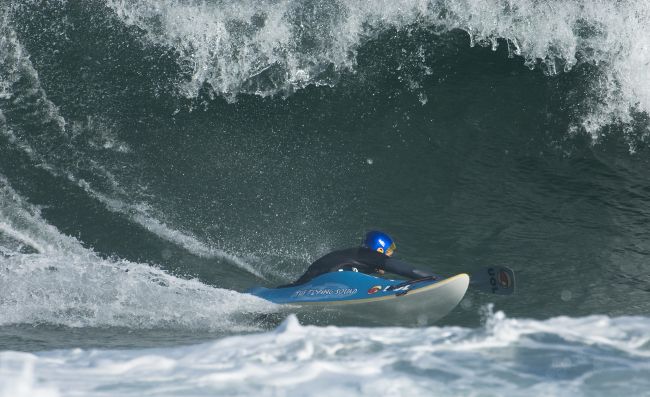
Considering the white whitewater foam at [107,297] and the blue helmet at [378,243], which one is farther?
the blue helmet at [378,243]

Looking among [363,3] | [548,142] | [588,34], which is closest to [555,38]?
[588,34]

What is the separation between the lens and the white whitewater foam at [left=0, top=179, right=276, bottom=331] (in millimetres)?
6508

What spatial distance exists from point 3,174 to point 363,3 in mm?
4872

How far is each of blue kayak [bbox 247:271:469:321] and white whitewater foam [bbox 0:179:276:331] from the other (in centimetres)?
30

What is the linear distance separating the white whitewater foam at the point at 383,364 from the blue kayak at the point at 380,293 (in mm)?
2497

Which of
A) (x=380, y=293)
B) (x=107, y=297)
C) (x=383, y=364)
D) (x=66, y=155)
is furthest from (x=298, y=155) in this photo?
(x=383, y=364)

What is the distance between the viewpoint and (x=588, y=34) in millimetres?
9750

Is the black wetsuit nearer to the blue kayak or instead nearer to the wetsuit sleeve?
the wetsuit sleeve

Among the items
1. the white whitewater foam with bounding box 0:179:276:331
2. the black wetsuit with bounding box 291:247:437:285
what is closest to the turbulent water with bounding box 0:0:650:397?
the white whitewater foam with bounding box 0:179:276:331

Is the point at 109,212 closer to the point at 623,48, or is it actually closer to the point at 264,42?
the point at 264,42

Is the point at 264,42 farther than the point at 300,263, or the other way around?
the point at 264,42

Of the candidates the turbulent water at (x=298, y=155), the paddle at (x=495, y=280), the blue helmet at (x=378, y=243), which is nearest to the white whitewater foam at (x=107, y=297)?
the turbulent water at (x=298, y=155)

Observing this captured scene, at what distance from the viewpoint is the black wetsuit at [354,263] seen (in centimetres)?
691

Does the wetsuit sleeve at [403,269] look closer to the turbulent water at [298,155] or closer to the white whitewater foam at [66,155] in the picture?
the turbulent water at [298,155]
